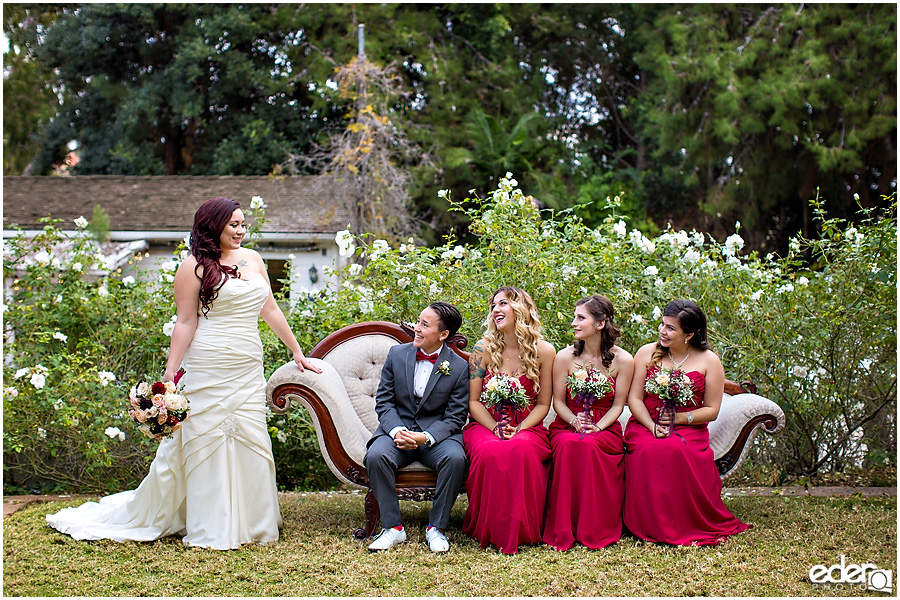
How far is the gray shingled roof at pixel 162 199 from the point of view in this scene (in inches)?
543

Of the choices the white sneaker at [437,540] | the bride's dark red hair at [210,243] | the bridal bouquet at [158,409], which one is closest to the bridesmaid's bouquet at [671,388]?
the white sneaker at [437,540]

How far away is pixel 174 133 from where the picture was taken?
766 inches

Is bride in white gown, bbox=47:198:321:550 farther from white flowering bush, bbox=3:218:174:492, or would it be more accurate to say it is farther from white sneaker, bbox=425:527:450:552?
white flowering bush, bbox=3:218:174:492

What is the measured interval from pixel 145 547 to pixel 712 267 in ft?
14.0

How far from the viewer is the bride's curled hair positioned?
4.55m

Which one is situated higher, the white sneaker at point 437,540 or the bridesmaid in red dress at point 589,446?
the bridesmaid in red dress at point 589,446

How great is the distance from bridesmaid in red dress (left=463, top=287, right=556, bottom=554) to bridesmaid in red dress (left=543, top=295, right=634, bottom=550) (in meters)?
0.08

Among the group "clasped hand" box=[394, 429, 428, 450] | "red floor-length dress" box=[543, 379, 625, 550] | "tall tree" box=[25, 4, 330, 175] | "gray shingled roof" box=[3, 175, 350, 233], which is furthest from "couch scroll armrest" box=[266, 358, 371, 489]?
"tall tree" box=[25, 4, 330, 175]

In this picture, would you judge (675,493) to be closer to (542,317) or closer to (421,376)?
(421,376)

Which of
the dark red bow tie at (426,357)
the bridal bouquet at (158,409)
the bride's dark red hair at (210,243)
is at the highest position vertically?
the bride's dark red hair at (210,243)

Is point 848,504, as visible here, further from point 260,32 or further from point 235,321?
point 260,32

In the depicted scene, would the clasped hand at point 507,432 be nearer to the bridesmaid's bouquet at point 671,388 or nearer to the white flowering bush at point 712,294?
the bridesmaid's bouquet at point 671,388

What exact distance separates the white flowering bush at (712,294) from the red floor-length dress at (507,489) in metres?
1.42

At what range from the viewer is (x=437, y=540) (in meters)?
4.13
